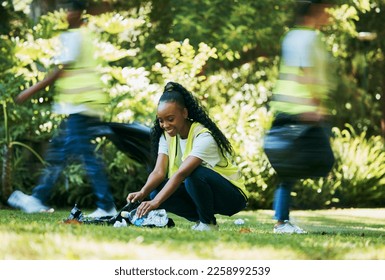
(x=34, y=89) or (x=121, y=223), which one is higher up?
(x=34, y=89)

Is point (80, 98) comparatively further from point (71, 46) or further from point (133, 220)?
A: point (133, 220)

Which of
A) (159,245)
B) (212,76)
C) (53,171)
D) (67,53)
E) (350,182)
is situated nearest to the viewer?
(159,245)

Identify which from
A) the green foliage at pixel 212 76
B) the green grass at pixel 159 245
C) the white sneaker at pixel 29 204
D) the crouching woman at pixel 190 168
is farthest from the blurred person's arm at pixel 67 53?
the green foliage at pixel 212 76

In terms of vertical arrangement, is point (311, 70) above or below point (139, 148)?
above

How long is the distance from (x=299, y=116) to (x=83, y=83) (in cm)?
180

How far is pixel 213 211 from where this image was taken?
5312 mm

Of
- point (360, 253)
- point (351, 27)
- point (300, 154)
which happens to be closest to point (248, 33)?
point (351, 27)

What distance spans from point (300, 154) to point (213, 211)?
2.19 feet

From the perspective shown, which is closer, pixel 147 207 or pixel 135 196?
pixel 147 207

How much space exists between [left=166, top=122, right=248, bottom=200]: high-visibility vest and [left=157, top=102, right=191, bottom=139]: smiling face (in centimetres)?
9

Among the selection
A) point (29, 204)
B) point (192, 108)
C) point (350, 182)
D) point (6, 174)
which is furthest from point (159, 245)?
point (350, 182)

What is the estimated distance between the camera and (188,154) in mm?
5332

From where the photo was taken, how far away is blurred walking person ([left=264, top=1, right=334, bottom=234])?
5320 millimetres
